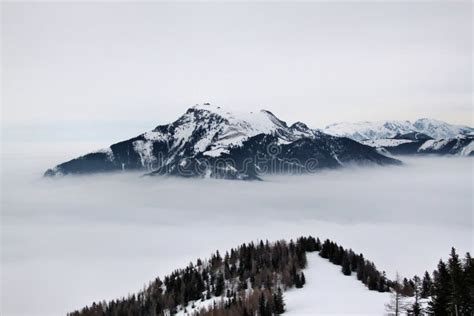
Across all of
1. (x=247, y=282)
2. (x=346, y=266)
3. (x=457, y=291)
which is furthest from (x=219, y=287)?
(x=457, y=291)

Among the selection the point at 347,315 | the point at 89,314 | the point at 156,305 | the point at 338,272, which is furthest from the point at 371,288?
the point at 89,314

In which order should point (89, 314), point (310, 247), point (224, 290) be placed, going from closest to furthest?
1. point (224, 290)
2. point (310, 247)
3. point (89, 314)

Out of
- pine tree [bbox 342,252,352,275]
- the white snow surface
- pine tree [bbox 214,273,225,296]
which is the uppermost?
pine tree [bbox 342,252,352,275]

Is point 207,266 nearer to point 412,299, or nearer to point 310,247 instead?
point 310,247

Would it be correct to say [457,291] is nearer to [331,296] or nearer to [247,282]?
[331,296]

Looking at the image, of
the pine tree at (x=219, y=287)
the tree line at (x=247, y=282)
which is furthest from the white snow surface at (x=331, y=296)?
the pine tree at (x=219, y=287)

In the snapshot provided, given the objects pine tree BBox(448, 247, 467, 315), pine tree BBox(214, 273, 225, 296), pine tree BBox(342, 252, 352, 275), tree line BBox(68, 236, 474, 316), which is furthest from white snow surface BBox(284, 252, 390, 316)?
pine tree BBox(214, 273, 225, 296)

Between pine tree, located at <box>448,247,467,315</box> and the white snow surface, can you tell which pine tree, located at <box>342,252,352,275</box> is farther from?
pine tree, located at <box>448,247,467,315</box>

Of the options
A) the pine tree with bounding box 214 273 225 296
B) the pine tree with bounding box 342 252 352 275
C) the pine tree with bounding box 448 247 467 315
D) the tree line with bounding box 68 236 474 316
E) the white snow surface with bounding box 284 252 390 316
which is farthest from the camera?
the pine tree with bounding box 214 273 225 296
